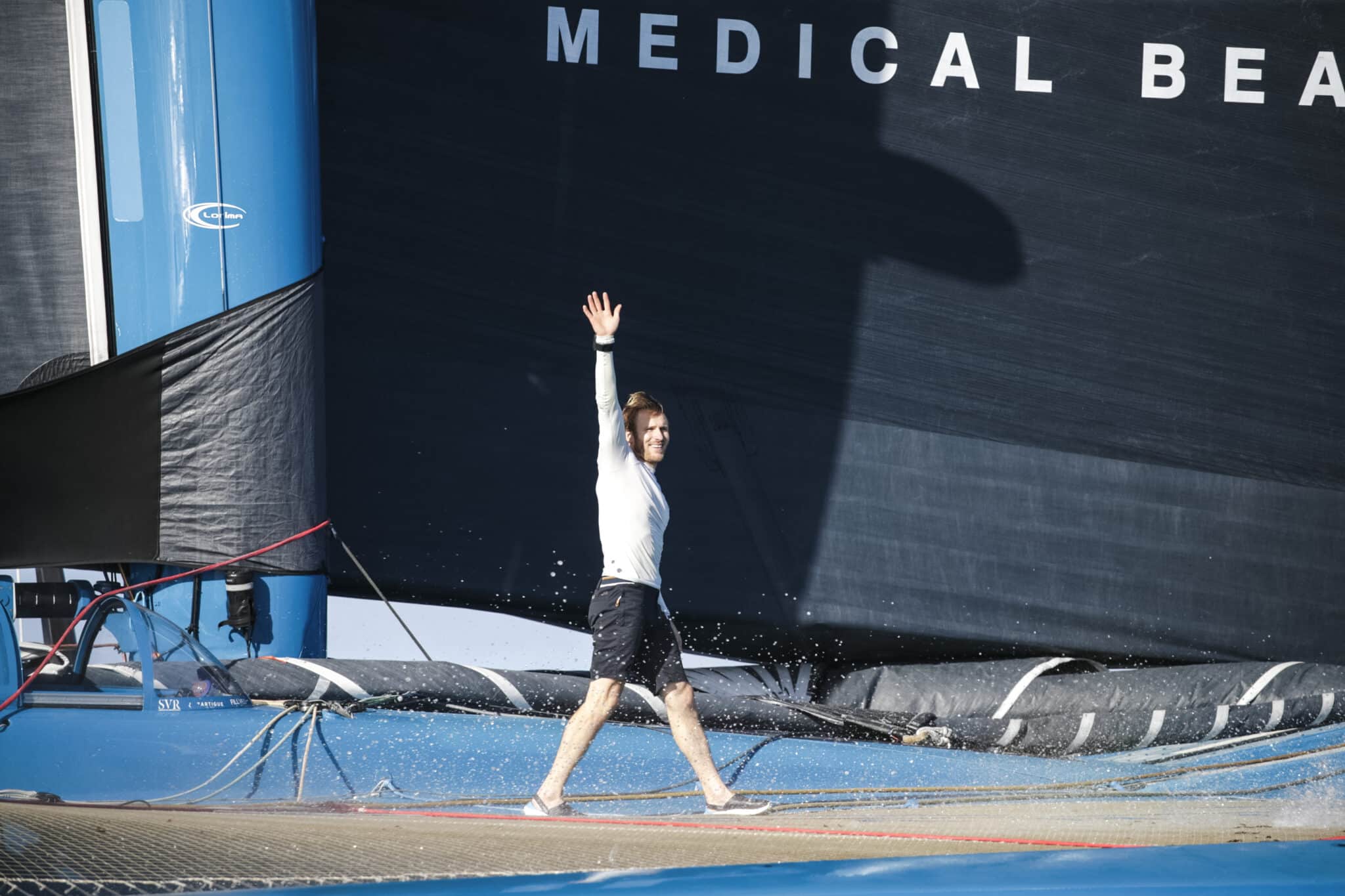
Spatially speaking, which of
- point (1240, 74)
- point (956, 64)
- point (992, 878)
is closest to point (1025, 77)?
point (956, 64)

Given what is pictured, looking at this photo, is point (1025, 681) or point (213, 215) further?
point (1025, 681)

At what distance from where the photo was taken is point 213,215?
11.8ft

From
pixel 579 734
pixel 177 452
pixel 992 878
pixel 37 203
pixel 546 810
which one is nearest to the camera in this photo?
pixel 992 878

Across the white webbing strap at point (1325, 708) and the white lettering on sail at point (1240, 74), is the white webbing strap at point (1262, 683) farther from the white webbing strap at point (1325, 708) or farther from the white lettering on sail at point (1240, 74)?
the white lettering on sail at point (1240, 74)

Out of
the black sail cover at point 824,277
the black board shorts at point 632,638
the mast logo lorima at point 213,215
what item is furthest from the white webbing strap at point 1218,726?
the mast logo lorima at point 213,215

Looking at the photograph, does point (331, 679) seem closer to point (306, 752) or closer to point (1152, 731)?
point (306, 752)

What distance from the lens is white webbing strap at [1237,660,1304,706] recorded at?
3.84m

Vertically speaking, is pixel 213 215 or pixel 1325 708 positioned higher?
pixel 213 215

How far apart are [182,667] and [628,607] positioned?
3.24 ft

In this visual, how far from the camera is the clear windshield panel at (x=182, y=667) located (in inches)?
115

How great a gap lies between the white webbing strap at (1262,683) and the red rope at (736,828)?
2027 mm

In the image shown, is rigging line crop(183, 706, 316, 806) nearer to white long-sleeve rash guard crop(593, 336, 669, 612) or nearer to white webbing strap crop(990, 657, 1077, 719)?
white long-sleeve rash guard crop(593, 336, 669, 612)

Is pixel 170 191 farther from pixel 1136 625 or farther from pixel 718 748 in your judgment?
pixel 1136 625

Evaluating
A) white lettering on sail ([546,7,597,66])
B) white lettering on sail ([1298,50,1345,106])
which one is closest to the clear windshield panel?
white lettering on sail ([546,7,597,66])
